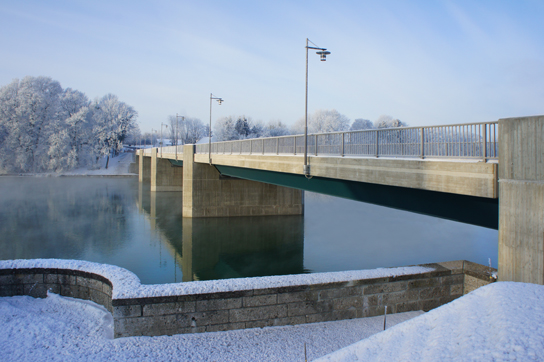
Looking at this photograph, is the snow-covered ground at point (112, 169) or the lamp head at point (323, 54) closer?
the lamp head at point (323, 54)

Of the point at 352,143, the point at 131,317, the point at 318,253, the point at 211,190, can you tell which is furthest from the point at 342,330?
the point at 211,190

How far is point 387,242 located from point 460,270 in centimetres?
1168

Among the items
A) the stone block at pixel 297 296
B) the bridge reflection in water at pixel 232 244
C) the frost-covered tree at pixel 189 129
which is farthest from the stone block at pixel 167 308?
the frost-covered tree at pixel 189 129

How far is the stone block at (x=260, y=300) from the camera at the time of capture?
25.1 feet

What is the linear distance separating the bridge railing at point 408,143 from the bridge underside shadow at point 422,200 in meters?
1.05

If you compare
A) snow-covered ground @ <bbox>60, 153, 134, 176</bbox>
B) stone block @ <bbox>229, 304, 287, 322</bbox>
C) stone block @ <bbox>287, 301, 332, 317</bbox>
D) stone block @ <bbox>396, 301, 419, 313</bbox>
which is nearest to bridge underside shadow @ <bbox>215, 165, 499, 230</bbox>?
stone block @ <bbox>396, 301, 419, 313</bbox>

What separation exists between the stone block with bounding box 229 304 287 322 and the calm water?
7.71 m

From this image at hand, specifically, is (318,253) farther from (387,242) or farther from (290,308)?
(290,308)

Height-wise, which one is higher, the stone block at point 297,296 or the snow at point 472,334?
the snow at point 472,334

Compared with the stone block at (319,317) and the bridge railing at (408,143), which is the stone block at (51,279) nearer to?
the stone block at (319,317)

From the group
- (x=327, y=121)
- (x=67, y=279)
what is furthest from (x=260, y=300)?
(x=327, y=121)

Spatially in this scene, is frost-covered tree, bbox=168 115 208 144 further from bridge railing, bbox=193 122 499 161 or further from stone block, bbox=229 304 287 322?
stone block, bbox=229 304 287 322

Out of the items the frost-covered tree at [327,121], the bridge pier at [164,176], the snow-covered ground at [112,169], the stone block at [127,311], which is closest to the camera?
the stone block at [127,311]

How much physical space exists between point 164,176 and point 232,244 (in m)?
32.0
